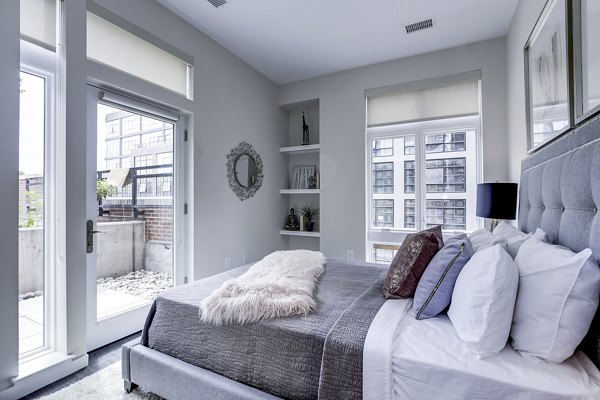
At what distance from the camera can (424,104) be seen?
356 cm

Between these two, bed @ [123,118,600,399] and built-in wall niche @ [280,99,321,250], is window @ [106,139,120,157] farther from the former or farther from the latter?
built-in wall niche @ [280,99,321,250]

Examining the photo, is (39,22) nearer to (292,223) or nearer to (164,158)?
(164,158)

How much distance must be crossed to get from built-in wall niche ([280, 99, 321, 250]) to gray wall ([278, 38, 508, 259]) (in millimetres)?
233

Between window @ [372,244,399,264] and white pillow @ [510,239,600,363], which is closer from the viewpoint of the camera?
white pillow @ [510,239,600,363]

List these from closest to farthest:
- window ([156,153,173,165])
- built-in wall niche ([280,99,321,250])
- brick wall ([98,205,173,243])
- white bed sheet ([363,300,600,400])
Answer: white bed sheet ([363,300,600,400]) < brick wall ([98,205,173,243]) < window ([156,153,173,165]) < built-in wall niche ([280,99,321,250])

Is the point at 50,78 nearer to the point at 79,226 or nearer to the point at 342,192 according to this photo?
the point at 79,226

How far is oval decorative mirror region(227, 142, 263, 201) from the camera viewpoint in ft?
11.6

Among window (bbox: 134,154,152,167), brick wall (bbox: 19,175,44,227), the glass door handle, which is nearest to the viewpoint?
brick wall (bbox: 19,175,44,227)

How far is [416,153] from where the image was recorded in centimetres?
363

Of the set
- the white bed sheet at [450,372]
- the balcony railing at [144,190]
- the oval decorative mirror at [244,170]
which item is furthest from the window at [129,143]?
the white bed sheet at [450,372]

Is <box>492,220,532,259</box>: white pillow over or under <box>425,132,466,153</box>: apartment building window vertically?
under

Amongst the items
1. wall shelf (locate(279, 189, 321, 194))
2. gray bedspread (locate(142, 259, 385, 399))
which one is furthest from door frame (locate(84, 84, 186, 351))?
wall shelf (locate(279, 189, 321, 194))

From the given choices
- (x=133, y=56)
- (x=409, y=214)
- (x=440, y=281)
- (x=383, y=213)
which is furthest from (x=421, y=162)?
(x=133, y=56)

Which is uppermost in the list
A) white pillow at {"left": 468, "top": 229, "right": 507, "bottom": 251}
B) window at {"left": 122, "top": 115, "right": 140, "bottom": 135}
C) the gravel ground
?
window at {"left": 122, "top": 115, "right": 140, "bottom": 135}
